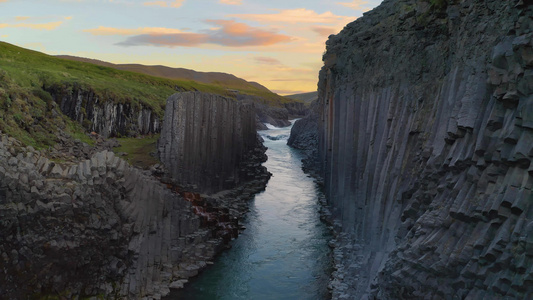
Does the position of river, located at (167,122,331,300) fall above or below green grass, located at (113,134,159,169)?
below

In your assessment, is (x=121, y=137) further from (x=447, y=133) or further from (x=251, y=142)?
(x=447, y=133)

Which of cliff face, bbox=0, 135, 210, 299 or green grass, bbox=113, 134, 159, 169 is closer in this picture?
cliff face, bbox=0, 135, 210, 299

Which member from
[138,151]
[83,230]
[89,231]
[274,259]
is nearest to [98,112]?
[138,151]

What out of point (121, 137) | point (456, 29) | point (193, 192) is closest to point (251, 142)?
point (121, 137)

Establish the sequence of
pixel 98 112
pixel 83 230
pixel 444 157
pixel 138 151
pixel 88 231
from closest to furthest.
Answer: pixel 444 157, pixel 83 230, pixel 88 231, pixel 138 151, pixel 98 112

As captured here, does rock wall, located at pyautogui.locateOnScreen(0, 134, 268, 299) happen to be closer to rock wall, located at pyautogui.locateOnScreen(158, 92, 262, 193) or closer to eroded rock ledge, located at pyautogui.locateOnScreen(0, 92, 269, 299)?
eroded rock ledge, located at pyautogui.locateOnScreen(0, 92, 269, 299)

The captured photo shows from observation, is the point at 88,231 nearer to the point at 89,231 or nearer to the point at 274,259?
the point at 89,231

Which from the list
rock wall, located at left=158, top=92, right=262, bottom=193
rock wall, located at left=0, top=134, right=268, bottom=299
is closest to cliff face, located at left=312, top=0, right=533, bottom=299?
rock wall, located at left=0, top=134, right=268, bottom=299
